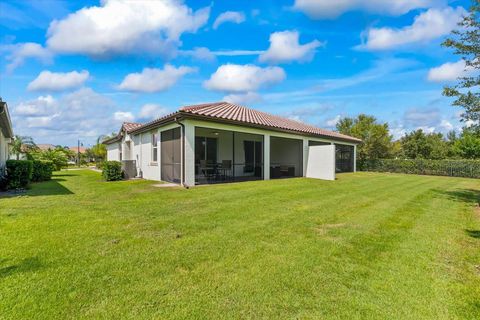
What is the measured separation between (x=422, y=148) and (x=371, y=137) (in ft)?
46.3

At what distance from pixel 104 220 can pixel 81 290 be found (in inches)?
117

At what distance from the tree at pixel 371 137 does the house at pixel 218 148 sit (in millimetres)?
9466

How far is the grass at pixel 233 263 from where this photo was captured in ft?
8.46

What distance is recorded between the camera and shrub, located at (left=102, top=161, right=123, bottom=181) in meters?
13.6

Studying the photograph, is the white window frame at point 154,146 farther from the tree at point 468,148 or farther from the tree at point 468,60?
the tree at point 468,148

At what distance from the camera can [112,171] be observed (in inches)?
540

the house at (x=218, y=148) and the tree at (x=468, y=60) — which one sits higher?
the tree at (x=468, y=60)

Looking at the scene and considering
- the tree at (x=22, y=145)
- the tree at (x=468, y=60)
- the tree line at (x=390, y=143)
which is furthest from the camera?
the tree line at (x=390, y=143)

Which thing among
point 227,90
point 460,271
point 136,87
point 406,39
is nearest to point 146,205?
point 460,271

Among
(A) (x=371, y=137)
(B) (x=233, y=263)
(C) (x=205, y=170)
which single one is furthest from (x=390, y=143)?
(B) (x=233, y=263)

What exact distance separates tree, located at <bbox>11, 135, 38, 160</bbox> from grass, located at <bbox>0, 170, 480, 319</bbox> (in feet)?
94.1

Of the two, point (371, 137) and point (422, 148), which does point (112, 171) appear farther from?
point (422, 148)

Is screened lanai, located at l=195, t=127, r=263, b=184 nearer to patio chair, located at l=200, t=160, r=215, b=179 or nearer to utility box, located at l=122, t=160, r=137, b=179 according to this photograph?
patio chair, located at l=200, t=160, r=215, b=179

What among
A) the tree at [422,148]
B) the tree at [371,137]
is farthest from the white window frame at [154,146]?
the tree at [422,148]
